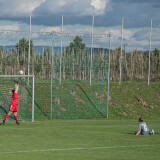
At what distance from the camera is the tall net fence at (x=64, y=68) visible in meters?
34.3

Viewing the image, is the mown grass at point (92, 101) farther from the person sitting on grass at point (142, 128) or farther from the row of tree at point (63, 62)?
the person sitting on grass at point (142, 128)

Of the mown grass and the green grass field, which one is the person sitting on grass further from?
the mown grass

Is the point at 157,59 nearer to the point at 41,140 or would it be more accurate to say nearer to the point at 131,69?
the point at 131,69

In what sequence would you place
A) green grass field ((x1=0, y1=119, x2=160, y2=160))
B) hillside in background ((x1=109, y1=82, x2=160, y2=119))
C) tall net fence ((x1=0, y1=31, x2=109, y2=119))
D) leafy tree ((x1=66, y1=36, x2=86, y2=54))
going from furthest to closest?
hillside in background ((x1=109, y1=82, x2=160, y2=119)) → leafy tree ((x1=66, y1=36, x2=86, y2=54)) → tall net fence ((x1=0, y1=31, x2=109, y2=119)) → green grass field ((x1=0, y1=119, x2=160, y2=160))

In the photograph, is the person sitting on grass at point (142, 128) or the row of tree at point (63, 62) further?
the row of tree at point (63, 62)

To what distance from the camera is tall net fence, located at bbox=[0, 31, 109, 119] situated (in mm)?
34344

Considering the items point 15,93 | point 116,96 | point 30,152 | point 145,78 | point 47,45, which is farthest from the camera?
point 145,78

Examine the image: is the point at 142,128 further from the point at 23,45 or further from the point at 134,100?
the point at 134,100

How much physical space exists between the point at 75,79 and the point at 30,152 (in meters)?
21.0

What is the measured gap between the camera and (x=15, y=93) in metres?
26.0

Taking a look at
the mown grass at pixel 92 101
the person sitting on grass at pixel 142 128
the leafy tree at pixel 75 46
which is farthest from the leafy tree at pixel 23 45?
the person sitting on grass at pixel 142 128

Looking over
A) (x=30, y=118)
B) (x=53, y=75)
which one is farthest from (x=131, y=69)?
(x=30, y=118)

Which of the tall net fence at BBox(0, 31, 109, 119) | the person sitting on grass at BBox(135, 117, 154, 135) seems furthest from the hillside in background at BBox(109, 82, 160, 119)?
Result: the person sitting on grass at BBox(135, 117, 154, 135)

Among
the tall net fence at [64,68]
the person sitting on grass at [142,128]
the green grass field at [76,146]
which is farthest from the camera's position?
the tall net fence at [64,68]
